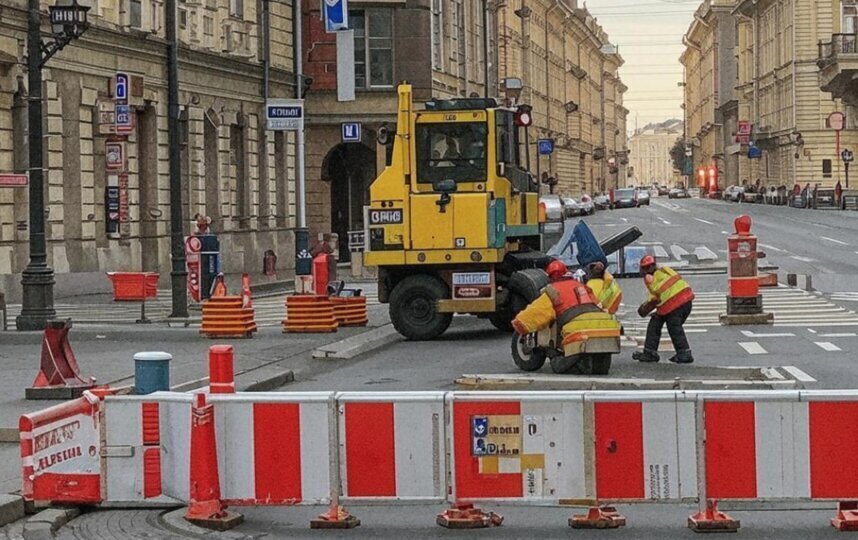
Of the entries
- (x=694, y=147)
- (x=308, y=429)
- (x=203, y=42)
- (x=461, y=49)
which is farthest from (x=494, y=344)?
(x=694, y=147)

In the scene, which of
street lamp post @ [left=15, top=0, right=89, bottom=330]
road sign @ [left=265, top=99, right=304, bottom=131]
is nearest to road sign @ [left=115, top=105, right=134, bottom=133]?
road sign @ [left=265, top=99, right=304, bottom=131]

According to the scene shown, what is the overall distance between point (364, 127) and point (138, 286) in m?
22.6

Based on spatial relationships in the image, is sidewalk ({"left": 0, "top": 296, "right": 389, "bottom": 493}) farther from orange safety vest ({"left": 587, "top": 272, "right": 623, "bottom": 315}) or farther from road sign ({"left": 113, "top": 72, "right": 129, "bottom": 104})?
road sign ({"left": 113, "top": 72, "right": 129, "bottom": 104})

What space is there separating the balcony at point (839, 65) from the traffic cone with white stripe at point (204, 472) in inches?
3381

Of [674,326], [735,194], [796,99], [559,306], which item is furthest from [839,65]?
[559,306]

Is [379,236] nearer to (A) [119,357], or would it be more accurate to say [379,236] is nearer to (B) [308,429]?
(A) [119,357]

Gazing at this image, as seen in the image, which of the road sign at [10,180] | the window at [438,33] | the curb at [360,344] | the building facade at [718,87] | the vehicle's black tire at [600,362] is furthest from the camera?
the building facade at [718,87]

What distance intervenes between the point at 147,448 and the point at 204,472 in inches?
21.7

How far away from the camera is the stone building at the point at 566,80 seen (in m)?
94.4

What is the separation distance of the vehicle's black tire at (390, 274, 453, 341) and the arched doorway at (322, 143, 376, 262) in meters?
27.1

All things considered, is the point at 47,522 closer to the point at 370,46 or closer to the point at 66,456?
the point at 66,456

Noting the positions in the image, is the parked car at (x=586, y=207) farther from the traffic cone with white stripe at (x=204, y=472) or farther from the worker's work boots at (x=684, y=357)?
the traffic cone with white stripe at (x=204, y=472)

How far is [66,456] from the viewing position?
10.1 meters

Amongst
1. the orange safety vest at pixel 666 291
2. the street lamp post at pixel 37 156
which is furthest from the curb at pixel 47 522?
the street lamp post at pixel 37 156
